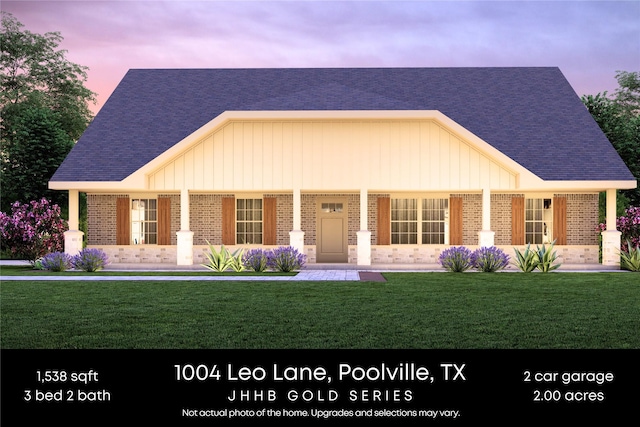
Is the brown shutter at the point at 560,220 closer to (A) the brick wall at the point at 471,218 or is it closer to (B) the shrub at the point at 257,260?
(A) the brick wall at the point at 471,218

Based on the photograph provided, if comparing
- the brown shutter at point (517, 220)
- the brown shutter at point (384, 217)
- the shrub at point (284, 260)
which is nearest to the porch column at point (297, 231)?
the shrub at point (284, 260)

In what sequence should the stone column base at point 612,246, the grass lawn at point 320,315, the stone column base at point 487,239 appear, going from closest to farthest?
the grass lawn at point 320,315 < the stone column base at point 487,239 < the stone column base at point 612,246

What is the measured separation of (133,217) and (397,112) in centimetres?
1062

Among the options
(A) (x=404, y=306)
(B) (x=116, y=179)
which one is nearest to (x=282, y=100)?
(B) (x=116, y=179)

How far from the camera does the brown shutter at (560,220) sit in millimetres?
22625

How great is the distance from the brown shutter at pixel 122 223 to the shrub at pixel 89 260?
2730 mm

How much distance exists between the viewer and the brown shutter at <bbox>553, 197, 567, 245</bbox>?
2262 cm

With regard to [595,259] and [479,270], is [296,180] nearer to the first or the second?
[479,270]

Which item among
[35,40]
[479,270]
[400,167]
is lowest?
[479,270]

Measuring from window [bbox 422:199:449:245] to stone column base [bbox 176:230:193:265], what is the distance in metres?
8.48

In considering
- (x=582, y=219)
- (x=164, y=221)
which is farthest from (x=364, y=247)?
(x=582, y=219)

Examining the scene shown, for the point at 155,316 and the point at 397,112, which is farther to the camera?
the point at 397,112

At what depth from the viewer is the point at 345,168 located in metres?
21.1

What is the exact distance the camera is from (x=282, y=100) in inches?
870
